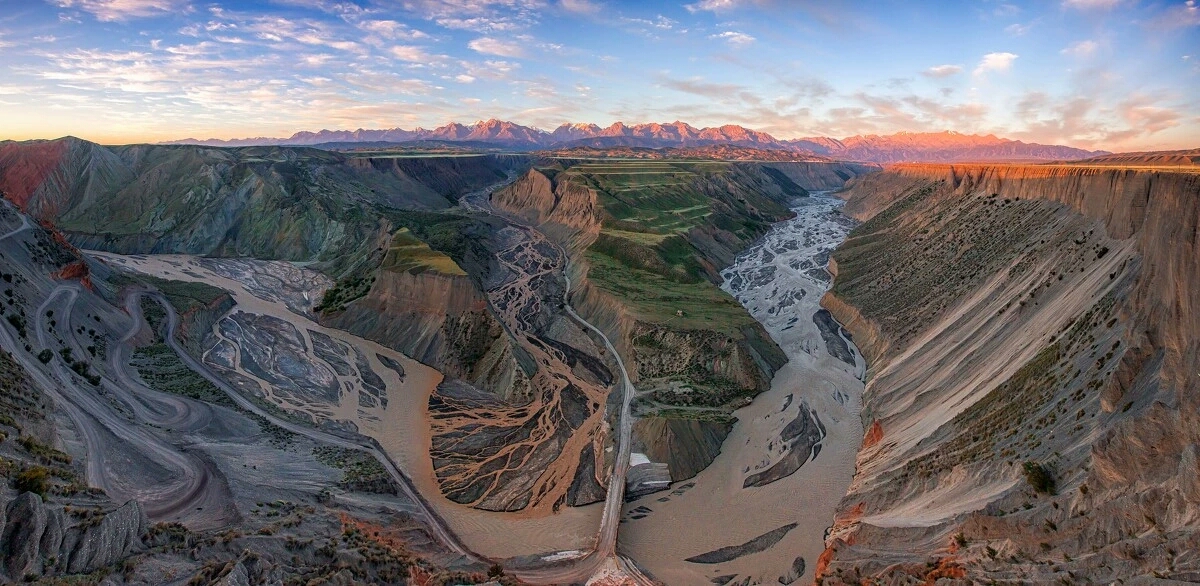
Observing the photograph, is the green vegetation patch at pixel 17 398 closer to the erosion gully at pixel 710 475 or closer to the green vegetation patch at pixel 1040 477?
the erosion gully at pixel 710 475

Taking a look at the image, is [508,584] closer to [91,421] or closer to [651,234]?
[91,421]

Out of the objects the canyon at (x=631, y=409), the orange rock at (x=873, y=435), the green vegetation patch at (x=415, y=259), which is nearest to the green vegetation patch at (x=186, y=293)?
the canyon at (x=631, y=409)

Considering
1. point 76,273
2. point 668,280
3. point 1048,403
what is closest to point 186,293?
point 76,273

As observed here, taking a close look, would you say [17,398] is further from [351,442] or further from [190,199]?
[190,199]

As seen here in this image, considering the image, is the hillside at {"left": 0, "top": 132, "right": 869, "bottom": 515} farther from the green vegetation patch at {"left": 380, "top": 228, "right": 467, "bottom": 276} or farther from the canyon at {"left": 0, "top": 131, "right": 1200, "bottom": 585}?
the canyon at {"left": 0, "top": 131, "right": 1200, "bottom": 585}

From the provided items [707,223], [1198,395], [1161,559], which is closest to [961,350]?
[1198,395]
